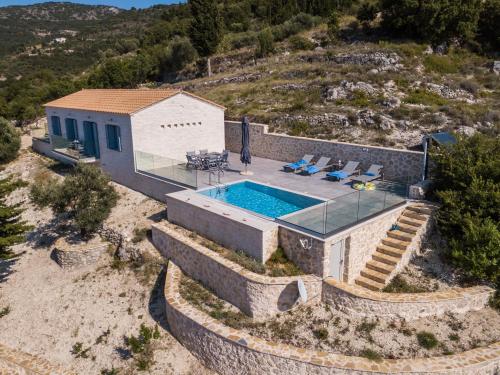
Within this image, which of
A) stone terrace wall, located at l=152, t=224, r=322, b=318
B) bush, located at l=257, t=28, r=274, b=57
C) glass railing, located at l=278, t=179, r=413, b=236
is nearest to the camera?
stone terrace wall, located at l=152, t=224, r=322, b=318

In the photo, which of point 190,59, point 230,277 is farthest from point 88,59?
point 230,277

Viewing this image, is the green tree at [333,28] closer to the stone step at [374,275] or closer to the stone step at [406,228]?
the stone step at [406,228]

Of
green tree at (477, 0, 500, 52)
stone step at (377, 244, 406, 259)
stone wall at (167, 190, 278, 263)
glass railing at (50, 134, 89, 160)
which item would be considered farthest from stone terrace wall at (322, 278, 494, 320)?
green tree at (477, 0, 500, 52)

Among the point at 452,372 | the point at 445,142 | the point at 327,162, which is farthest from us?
the point at 327,162

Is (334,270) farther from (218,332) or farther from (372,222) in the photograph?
(218,332)

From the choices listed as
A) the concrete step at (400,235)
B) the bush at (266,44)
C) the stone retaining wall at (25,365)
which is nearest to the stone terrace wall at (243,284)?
the concrete step at (400,235)

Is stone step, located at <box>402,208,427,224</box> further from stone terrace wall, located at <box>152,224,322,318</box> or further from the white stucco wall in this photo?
the white stucco wall
